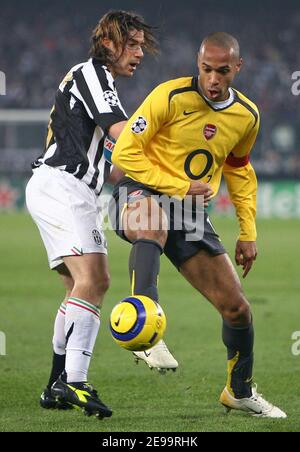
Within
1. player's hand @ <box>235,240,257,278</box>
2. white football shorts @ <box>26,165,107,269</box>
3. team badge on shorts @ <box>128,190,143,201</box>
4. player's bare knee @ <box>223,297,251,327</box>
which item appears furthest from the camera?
player's hand @ <box>235,240,257,278</box>

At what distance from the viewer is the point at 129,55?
5758mm

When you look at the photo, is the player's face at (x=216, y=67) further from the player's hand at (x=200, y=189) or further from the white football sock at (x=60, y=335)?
the white football sock at (x=60, y=335)

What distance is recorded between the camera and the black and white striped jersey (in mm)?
5516

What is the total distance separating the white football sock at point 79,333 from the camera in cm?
536

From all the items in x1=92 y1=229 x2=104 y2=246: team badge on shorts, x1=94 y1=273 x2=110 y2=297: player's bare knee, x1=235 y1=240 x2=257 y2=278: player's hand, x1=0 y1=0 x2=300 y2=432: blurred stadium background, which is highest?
x1=92 y1=229 x2=104 y2=246: team badge on shorts

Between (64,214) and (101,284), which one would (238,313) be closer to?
(101,284)

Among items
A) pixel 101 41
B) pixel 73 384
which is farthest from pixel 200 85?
pixel 73 384

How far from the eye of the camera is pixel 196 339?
9062 millimetres

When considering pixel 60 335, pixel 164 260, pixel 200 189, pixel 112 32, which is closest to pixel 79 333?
pixel 60 335

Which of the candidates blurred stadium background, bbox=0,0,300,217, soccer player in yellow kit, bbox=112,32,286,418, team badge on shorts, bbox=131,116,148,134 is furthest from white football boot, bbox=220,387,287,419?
blurred stadium background, bbox=0,0,300,217

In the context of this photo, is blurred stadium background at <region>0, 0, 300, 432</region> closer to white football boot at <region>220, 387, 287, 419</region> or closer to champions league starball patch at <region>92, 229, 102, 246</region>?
white football boot at <region>220, 387, 287, 419</region>

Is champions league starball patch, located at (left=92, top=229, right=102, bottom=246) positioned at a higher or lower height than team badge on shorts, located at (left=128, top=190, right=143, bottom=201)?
lower

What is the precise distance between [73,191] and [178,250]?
0.70 m
